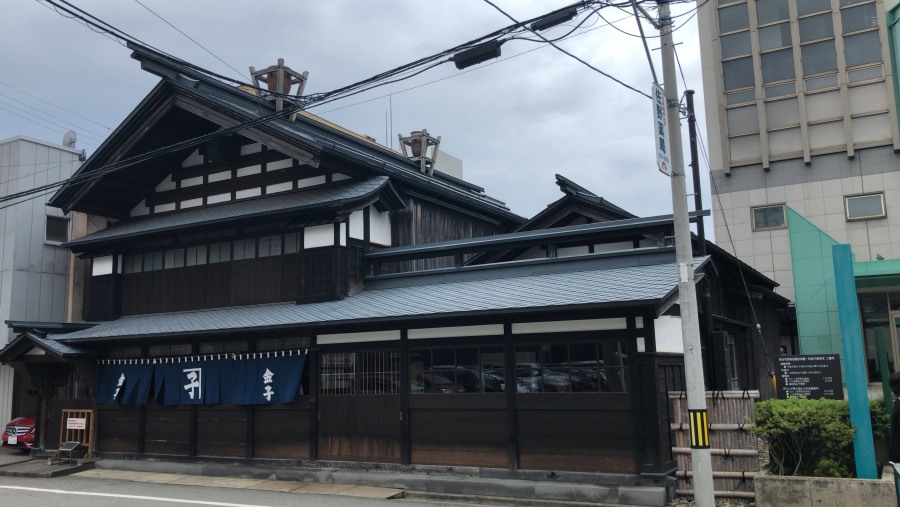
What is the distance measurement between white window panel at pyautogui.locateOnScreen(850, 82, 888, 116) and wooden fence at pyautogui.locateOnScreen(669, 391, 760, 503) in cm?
2261

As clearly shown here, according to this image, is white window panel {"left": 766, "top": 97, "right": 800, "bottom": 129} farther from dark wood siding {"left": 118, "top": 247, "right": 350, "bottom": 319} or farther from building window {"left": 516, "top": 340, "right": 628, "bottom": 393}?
building window {"left": 516, "top": 340, "right": 628, "bottom": 393}

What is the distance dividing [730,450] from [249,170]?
44.6 feet

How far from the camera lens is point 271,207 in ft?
56.7

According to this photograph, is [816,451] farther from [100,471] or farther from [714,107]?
[714,107]

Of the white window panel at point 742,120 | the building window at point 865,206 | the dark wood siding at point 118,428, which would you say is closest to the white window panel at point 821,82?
the white window panel at point 742,120

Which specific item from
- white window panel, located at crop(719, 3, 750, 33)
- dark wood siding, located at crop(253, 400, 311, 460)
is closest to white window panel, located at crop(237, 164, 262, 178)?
dark wood siding, located at crop(253, 400, 311, 460)

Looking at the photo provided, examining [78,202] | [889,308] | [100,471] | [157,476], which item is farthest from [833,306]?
[78,202]

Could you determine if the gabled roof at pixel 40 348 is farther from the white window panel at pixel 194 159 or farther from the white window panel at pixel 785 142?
the white window panel at pixel 785 142

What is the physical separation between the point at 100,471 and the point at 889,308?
70.6ft

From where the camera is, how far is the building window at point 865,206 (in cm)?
2881

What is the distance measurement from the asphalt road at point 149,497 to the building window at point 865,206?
80.3 ft

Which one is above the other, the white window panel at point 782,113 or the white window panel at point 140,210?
the white window panel at point 782,113

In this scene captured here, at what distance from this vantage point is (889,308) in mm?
20469

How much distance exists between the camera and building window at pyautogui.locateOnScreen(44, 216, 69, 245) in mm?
22734
